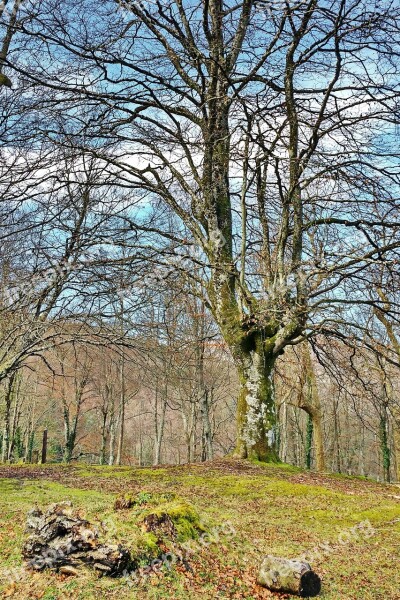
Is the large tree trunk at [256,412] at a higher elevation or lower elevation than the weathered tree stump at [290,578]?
higher

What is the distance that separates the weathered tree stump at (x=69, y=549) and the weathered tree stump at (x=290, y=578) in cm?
105

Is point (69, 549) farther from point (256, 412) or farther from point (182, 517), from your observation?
point (256, 412)

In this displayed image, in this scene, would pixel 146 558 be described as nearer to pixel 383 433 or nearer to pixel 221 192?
pixel 221 192

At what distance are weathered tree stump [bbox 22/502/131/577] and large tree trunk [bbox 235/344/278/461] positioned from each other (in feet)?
18.1

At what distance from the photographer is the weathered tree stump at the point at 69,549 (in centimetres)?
361

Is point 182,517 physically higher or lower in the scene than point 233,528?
higher

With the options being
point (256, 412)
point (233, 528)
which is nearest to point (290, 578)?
point (233, 528)

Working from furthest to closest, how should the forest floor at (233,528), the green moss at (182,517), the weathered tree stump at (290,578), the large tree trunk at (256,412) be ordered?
the large tree trunk at (256,412) → the green moss at (182,517) → the weathered tree stump at (290,578) → the forest floor at (233,528)

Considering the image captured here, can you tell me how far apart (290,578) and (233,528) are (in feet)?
3.81

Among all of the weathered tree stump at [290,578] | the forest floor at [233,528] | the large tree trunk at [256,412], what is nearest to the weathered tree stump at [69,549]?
the forest floor at [233,528]

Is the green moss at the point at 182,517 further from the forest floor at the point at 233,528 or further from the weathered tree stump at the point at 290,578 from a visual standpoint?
the weathered tree stump at the point at 290,578

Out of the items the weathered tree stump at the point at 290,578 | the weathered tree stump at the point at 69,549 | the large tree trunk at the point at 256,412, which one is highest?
the large tree trunk at the point at 256,412

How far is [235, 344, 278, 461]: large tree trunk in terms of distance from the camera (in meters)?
9.03

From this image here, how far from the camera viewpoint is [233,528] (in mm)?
4852
